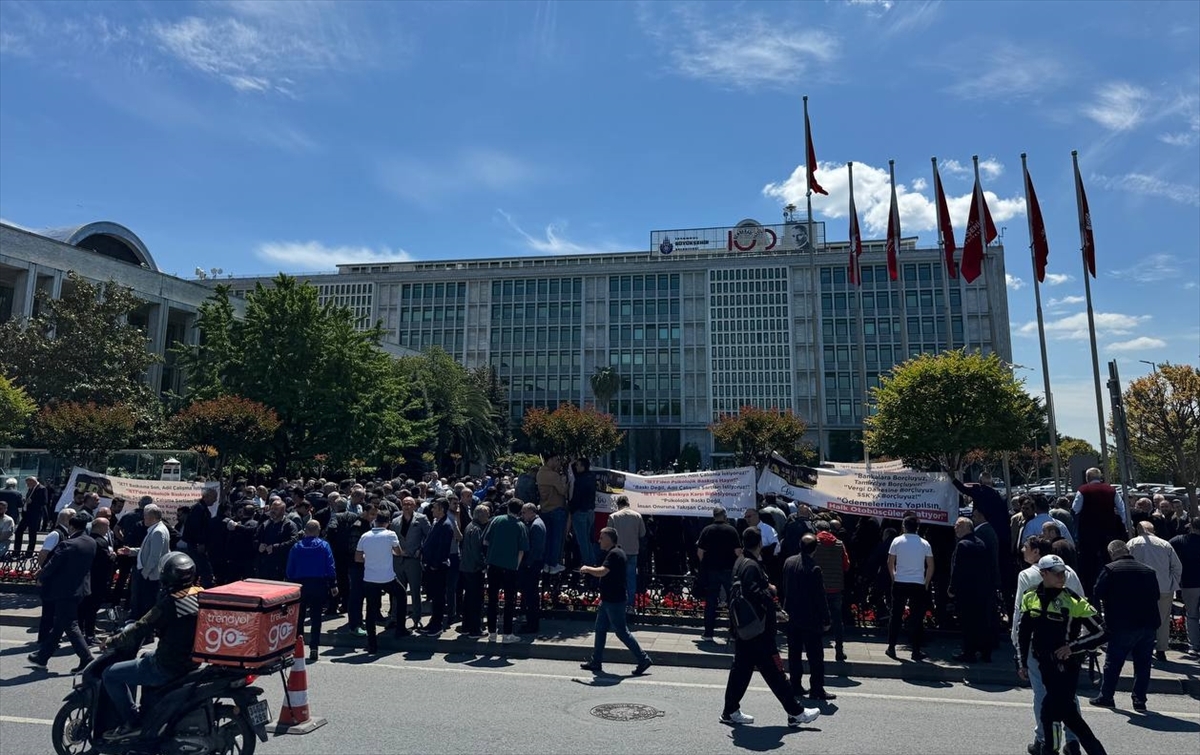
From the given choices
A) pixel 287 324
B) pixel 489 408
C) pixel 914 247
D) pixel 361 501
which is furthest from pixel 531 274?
pixel 361 501

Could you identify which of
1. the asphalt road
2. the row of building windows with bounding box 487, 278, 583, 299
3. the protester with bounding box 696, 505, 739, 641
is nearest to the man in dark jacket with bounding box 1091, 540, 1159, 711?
the asphalt road

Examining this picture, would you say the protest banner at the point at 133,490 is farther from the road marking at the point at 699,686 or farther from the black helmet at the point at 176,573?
the black helmet at the point at 176,573

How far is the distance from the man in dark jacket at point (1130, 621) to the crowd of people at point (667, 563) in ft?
0.05

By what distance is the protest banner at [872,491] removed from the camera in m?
10.9

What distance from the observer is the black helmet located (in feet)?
17.6

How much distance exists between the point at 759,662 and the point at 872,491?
17.6 feet

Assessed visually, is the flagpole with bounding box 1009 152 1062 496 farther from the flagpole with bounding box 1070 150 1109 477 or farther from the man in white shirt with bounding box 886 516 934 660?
A: the man in white shirt with bounding box 886 516 934 660

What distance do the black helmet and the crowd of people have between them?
12.1 ft

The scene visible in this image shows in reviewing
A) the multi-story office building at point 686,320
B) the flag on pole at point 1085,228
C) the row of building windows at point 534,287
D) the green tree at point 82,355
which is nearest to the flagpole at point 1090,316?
the flag on pole at point 1085,228

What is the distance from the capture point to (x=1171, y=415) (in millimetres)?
27969

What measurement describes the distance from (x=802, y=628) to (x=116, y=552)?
1002cm

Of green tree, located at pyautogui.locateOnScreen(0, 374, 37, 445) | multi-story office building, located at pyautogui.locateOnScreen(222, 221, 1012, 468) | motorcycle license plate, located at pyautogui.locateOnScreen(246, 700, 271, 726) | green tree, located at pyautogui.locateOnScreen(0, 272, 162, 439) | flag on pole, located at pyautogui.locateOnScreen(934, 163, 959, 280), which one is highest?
→ multi-story office building, located at pyautogui.locateOnScreen(222, 221, 1012, 468)

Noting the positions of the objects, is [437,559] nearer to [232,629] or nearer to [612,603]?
[612,603]

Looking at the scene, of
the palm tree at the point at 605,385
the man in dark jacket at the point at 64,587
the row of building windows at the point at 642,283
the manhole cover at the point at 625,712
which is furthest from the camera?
the row of building windows at the point at 642,283
